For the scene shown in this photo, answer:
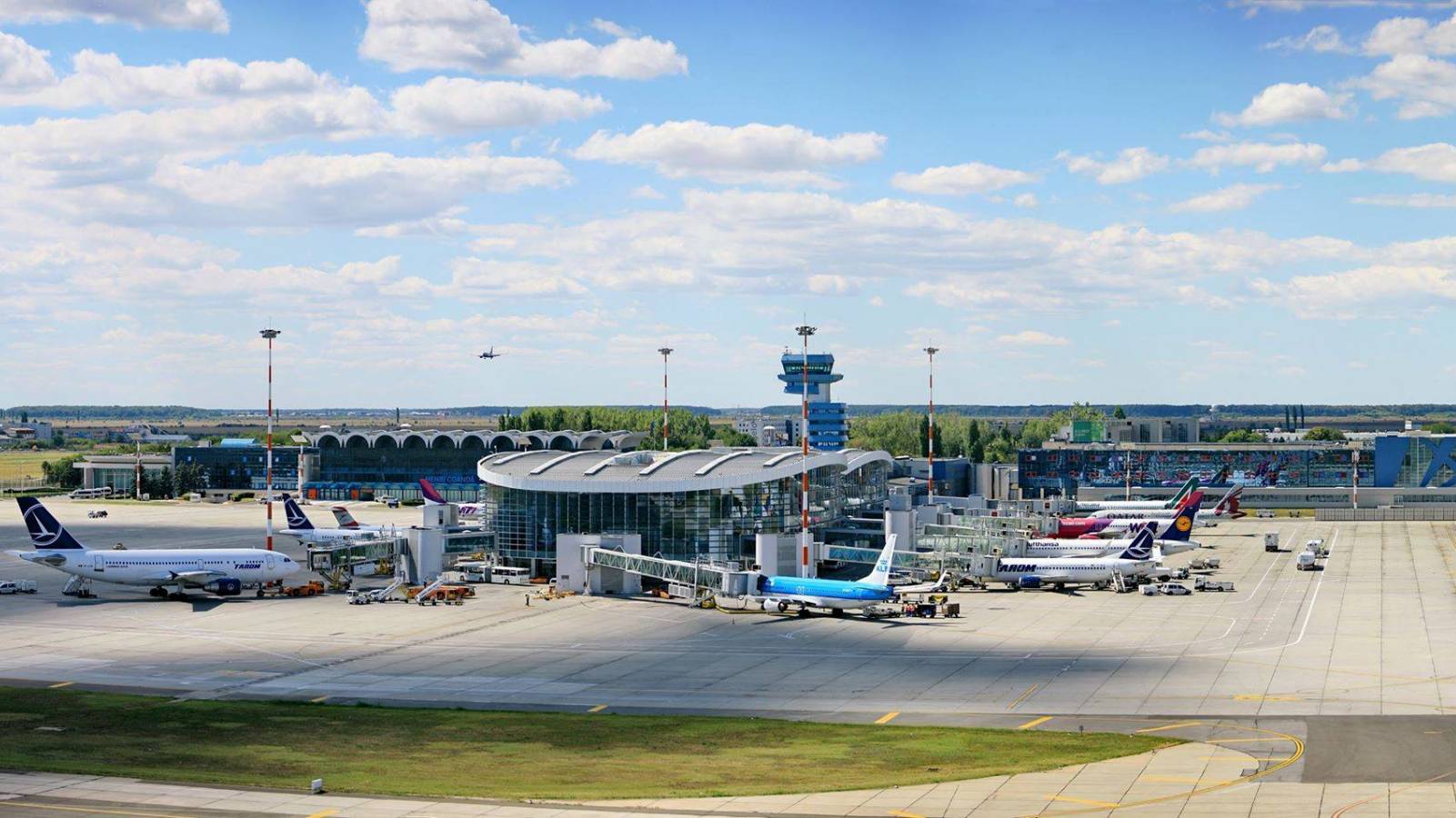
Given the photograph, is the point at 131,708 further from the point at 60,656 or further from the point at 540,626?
the point at 540,626

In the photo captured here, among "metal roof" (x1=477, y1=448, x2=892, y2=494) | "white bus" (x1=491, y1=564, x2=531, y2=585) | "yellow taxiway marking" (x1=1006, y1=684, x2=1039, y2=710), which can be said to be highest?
"metal roof" (x1=477, y1=448, x2=892, y2=494)

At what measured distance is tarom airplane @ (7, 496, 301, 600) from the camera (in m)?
109

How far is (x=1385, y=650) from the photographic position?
82.9 metres

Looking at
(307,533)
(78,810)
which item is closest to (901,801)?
(78,810)

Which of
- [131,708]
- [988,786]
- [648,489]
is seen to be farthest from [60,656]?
[988,786]

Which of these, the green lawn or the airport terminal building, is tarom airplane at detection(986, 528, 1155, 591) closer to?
the airport terminal building

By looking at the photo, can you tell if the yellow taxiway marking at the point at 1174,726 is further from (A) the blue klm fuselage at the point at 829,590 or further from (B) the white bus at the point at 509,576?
(B) the white bus at the point at 509,576

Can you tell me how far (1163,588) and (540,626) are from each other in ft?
164

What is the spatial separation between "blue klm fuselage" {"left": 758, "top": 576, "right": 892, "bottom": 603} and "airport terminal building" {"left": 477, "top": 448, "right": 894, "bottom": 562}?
62.0ft

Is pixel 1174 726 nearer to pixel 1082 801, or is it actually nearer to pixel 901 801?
pixel 1082 801

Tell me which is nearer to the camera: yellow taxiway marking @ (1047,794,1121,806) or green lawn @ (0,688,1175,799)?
yellow taxiway marking @ (1047,794,1121,806)

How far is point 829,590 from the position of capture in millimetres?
99688

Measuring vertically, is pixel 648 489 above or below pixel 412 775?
above

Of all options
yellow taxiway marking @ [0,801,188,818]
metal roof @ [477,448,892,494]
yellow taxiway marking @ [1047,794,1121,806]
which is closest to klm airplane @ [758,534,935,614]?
Result: metal roof @ [477,448,892,494]
